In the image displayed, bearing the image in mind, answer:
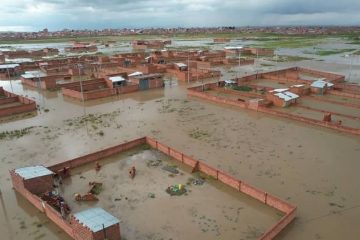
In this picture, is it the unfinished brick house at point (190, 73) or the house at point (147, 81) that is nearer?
the house at point (147, 81)

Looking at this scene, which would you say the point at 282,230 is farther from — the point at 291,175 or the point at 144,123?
the point at 144,123

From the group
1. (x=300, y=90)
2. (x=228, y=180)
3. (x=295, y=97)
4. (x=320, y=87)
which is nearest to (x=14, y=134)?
(x=228, y=180)

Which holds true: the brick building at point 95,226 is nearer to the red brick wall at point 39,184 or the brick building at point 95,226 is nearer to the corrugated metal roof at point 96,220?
the corrugated metal roof at point 96,220

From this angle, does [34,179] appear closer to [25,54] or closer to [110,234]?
[110,234]

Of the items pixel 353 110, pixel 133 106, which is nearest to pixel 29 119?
pixel 133 106

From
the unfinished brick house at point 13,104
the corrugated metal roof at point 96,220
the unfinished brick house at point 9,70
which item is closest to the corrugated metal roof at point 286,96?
the corrugated metal roof at point 96,220
